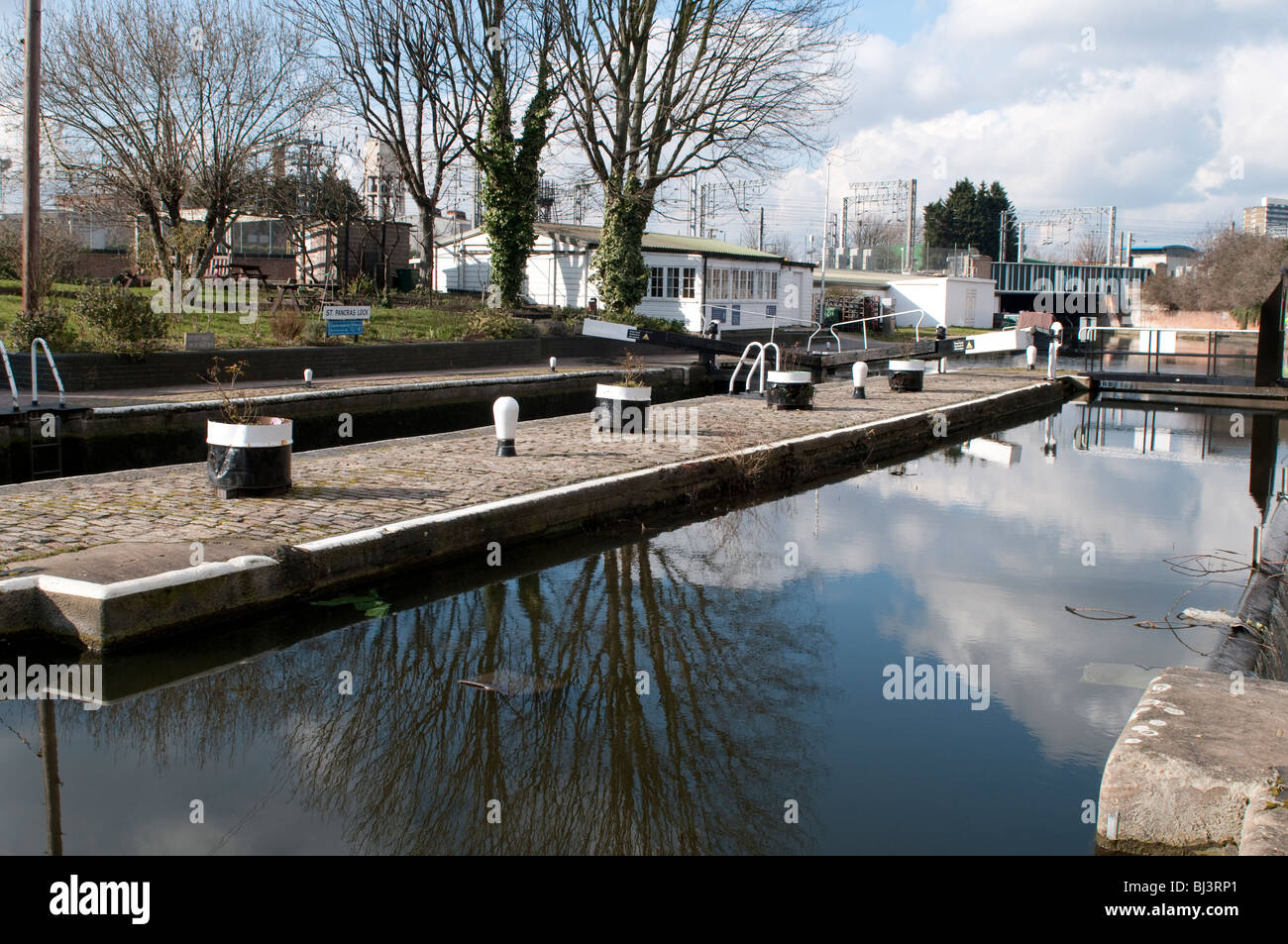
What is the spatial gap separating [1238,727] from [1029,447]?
1349cm

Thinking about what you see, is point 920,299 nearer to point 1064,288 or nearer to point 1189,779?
point 1064,288

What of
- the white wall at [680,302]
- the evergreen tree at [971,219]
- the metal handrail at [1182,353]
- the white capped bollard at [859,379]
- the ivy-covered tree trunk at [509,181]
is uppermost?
the evergreen tree at [971,219]

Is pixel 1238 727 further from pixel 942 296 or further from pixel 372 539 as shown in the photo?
pixel 942 296

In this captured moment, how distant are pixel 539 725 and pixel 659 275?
100.0 ft

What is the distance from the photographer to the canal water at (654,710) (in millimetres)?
4719

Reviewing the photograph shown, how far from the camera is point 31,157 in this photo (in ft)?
55.5

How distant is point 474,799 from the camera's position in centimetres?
489

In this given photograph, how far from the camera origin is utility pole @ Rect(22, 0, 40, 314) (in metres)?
16.8

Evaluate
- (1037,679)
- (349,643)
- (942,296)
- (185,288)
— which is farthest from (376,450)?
(942,296)

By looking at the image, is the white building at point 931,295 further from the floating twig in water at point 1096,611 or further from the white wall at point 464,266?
the floating twig in water at point 1096,611

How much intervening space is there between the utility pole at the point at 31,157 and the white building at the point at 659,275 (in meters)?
17.3

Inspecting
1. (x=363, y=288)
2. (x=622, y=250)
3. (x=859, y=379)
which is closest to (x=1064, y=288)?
(x=622, y=250)

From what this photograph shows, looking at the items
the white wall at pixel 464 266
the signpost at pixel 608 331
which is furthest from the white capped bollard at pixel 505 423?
the white wall at pixel 464 266
